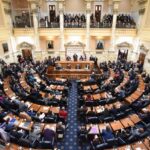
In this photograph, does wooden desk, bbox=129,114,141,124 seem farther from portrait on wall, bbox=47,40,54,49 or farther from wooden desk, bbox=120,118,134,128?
portrait on wall, bbox=47,40,54,49

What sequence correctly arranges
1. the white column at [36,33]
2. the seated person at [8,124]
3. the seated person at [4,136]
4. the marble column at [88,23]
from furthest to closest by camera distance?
the white column at [36,33] < the marble column at [88,23] < the seated person at [8,124] < the seated person at [4,136]

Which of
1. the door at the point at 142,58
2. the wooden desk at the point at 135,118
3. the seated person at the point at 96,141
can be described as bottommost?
the seated person at the point at 96,141

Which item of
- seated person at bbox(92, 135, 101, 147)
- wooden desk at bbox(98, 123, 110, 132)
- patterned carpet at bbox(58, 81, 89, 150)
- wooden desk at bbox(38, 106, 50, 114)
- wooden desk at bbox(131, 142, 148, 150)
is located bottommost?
patterned carpet at bbox(58, 81, 89, 150)

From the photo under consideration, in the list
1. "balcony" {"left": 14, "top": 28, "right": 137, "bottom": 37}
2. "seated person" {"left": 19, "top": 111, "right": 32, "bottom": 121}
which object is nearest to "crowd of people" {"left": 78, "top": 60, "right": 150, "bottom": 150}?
"seated person" {"left": 19, "top": 111, "right": 32, "bottom": 121}

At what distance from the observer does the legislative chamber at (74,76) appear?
773 centimetres

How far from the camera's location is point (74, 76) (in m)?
16.6

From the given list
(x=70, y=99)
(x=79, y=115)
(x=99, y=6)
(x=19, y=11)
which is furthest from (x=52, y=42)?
(x=79, y=115)

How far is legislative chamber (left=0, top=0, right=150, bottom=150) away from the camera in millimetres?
7730

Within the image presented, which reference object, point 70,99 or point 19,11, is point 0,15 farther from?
point 70,99

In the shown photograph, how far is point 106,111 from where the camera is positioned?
8.93 m

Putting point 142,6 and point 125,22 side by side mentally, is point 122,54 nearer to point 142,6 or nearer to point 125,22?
point 125,22

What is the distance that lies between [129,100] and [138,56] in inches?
396

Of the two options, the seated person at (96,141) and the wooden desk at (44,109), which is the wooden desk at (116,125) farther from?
the wooden desk at (44,109)

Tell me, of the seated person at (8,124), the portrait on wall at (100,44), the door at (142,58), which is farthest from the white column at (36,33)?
the seated person at (8,124)
